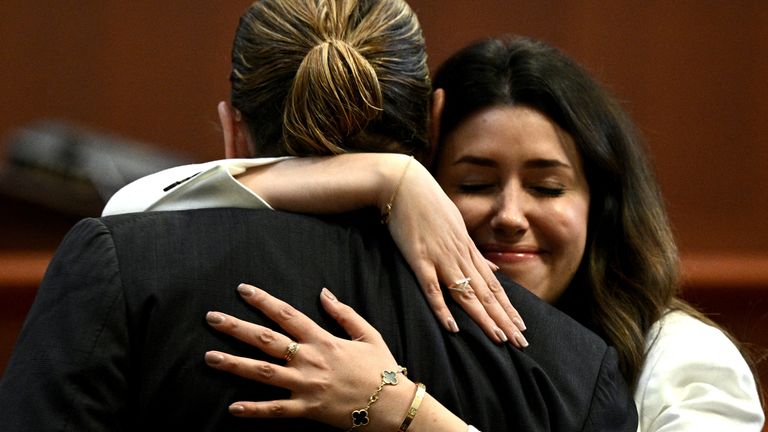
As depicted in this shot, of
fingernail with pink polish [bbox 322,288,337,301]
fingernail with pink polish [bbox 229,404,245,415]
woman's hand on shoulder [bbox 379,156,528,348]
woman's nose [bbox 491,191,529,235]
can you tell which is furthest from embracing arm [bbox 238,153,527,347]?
woman's nose [bbox 491,191,529,235]

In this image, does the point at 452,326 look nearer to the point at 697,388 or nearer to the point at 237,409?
the point at 237,409

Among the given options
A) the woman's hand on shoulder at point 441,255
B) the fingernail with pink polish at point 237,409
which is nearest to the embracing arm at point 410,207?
the woman's hand on shoulder at point 441,255

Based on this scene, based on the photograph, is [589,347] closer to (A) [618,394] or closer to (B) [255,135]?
(A) [618,394]

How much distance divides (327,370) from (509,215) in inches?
23.2

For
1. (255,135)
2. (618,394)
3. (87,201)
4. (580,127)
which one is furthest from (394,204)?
(87,201)

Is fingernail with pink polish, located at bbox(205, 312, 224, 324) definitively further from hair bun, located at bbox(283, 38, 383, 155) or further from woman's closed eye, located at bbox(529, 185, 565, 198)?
woman's closed eye, located at bbox(529, 185, 565, 198)

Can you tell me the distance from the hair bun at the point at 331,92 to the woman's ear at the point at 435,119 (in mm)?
218

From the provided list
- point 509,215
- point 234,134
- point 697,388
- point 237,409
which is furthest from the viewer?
point 509,215

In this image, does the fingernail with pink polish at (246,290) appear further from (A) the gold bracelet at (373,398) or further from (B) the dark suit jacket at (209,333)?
(A) the gold bracelet at (373,398)

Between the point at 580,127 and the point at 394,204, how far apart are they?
0.58 meters

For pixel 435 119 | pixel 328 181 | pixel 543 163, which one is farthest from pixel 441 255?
pixel 543 163

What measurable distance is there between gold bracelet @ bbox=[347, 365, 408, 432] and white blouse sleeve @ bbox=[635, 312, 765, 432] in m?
0.51

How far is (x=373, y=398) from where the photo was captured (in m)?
1.18

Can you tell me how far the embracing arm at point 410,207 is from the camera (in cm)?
123
